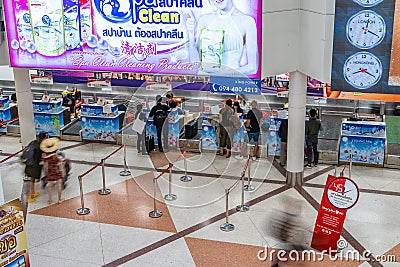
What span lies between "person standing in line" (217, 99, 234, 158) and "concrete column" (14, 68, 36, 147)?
4.92 metres

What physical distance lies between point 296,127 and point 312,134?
124cm

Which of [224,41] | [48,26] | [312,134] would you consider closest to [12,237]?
[224,41]

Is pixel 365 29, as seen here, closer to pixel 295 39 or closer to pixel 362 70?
pixel 362 70

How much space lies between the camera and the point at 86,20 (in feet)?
34.3

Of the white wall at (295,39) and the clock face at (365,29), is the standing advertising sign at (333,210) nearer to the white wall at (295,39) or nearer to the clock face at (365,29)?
the white wall at (295,39)

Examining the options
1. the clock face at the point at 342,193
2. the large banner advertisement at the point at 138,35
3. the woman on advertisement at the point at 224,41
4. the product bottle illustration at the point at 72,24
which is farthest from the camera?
the product bottle illustration at the point at 72,24

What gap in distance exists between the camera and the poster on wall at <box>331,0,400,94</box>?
7.79m

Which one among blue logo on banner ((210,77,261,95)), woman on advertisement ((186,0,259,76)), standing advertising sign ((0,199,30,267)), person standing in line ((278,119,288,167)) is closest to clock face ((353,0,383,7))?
woman on advertisement ((186,0,259,76))

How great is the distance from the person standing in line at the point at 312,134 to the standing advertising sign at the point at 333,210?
12.8 ft

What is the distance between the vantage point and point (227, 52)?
31.7 feet

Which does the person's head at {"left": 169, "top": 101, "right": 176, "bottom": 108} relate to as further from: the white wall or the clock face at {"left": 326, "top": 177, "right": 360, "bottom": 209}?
the clock face at {"left": 326, "top": 177, "right": 360, "bottom": 209}

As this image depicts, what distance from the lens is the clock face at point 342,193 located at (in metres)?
7.04

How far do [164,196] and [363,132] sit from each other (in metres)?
5.02

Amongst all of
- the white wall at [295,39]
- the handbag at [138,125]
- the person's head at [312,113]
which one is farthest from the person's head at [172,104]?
the white wall at [295,39]
